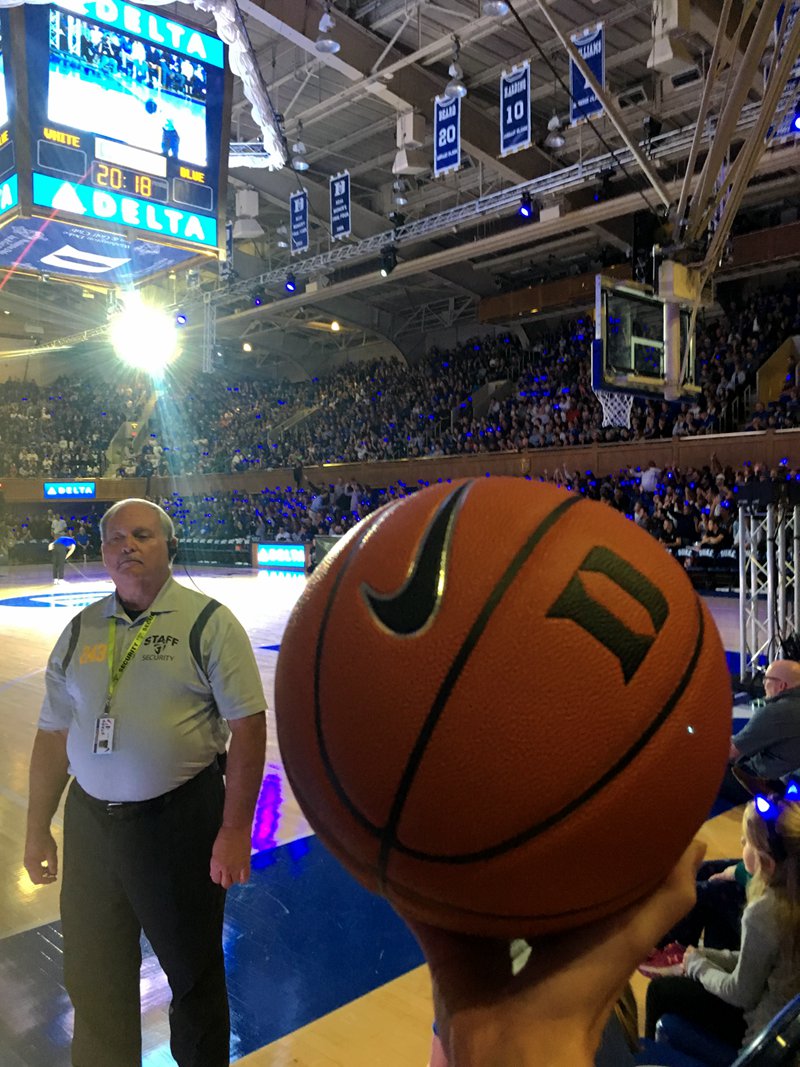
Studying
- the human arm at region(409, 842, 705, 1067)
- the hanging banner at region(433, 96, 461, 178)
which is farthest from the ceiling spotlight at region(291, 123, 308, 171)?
the human arm at region(409, 842, 705, 1067)

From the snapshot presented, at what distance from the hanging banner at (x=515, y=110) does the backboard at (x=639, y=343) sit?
7.28ft

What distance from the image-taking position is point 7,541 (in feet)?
78.9

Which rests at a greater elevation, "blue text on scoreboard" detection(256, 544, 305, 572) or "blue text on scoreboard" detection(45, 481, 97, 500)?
"blue text on scoreboard" detection(45, 481, 97, 500)

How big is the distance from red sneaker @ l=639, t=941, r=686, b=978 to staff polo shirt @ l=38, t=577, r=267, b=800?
177 cm

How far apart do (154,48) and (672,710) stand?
20.7 feet

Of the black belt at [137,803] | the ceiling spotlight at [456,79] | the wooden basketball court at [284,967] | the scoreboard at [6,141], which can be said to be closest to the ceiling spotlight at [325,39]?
the ceiling spotlight at [456,79]

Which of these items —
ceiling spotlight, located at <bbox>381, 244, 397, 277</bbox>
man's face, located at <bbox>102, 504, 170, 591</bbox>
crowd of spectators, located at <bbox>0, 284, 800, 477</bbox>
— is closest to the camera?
man's face, located at <bbox>102, 504, 170, 591</bbox>

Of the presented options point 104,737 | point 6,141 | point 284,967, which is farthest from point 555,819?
point 6,141

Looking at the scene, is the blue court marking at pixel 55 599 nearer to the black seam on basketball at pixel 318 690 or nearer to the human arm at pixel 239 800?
the human arm at pixel 239 800

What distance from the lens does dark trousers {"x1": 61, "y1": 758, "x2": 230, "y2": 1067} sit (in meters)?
2.04

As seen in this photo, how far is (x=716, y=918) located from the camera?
2.79m

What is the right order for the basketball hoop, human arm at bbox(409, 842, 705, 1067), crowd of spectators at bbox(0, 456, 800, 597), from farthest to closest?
the basketball hoop
crowd of spectators at bbox(0, 456, 800, 597)
human arm at bbox(409, 842, 705, 1067)

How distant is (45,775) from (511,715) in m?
2.04

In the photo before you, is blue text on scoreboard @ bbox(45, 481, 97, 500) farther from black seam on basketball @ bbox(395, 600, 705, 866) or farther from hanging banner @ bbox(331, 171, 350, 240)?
black seam on basketball @ bbox(395, 600, 705, 866)
